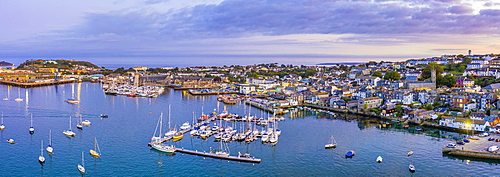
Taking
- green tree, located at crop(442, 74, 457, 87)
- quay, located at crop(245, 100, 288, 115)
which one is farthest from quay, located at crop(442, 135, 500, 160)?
green tree, located at crop(442, 74, 457, 87)

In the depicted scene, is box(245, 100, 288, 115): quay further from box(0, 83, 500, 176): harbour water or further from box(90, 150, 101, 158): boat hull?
box(90, 150, 101, 158): boat hull

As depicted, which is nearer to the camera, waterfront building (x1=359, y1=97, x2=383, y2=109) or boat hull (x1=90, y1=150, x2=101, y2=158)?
boat hull (x1=90, y1=150, x2=101, y2=158)

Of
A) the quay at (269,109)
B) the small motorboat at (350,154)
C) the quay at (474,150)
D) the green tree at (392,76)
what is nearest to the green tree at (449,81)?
the green tree at (392,76)

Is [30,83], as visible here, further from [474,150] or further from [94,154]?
[474,150]

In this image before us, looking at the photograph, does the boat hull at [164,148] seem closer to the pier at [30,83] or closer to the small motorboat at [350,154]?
the small motorboat at [350,154]

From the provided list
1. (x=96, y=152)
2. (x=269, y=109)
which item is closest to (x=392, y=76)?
(x=269, y=109)
